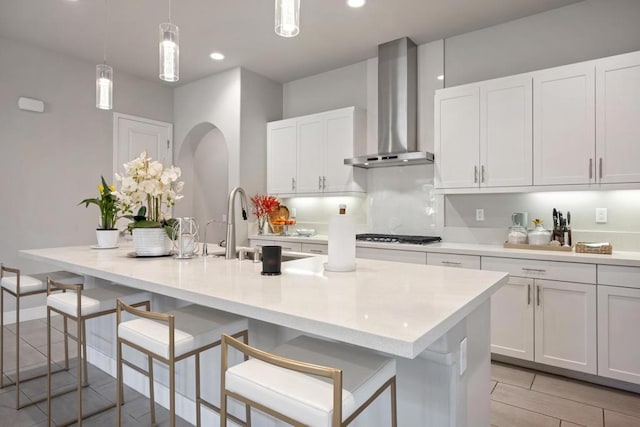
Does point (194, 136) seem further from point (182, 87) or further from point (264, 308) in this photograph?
point (264, 308)

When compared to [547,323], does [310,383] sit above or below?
above

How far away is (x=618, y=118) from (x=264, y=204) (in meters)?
3.43

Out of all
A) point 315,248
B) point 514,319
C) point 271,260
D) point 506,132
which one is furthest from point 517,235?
point 271,260

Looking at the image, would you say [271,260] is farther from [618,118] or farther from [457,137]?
[618,118]

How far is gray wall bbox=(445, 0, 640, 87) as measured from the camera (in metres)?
2.99

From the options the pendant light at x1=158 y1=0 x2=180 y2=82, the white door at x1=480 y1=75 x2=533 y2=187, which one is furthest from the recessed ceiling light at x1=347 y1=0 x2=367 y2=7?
the pendant light at x1=158 y1=0 x2=180 y2=82

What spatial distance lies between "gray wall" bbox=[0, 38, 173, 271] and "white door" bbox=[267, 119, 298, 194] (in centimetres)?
198

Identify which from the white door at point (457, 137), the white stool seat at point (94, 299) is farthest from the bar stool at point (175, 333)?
the white door at point (457, 137)

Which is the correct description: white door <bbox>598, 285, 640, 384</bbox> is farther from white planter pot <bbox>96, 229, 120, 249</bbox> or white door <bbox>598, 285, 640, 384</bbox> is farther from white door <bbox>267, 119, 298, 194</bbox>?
white planter pot <bbox>96, 229, 120, 249</bbox>

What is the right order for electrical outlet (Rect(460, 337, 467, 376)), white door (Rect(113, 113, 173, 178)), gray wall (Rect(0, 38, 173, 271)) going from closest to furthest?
electrical outlet (Rect(460, 337, 467, 376)) → gray wall (Rect(0, 38, 173, 271)) → white door (Rect(113, 113, 173, 178))

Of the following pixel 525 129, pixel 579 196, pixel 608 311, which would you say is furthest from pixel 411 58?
pixel 608 311

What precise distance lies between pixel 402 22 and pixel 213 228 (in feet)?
13.8

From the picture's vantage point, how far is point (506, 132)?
10.3 feet

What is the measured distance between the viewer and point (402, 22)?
349 cm
